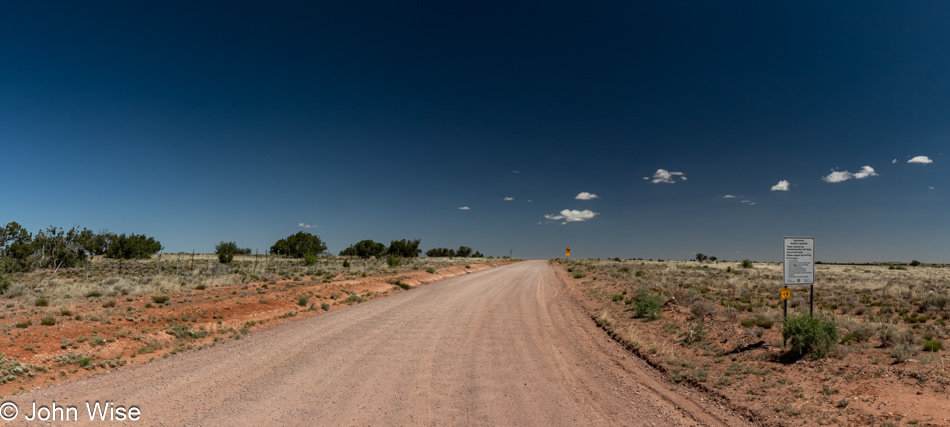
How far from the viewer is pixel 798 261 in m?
9.30

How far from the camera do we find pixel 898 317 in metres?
13.2

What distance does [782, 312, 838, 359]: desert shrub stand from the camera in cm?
763

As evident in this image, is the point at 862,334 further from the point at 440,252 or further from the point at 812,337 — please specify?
the point at 440,252

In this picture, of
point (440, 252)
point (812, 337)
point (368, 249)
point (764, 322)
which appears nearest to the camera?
point (812, 337)

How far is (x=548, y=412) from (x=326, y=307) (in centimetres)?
1238

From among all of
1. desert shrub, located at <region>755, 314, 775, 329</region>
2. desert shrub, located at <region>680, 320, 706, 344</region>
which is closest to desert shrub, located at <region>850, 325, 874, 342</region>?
desert shrub, located at <region>755, 314, 775, 329</region>

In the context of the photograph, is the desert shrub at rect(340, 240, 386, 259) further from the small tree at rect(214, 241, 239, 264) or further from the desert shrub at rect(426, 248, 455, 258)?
the desert shrub at rect(426, 248, 455, 258)

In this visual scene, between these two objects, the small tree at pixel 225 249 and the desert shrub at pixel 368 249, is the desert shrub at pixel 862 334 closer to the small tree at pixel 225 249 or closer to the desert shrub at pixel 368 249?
the small tree at pixel 225 249

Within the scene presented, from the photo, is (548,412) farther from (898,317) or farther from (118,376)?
(898,317)

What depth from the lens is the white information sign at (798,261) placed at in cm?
926

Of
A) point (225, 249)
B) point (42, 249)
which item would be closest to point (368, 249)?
point (225, 249)

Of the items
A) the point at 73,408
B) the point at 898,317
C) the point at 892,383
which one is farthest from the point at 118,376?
the point at 898,317

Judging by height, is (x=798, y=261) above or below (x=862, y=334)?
above

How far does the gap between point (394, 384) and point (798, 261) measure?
9.25 m
